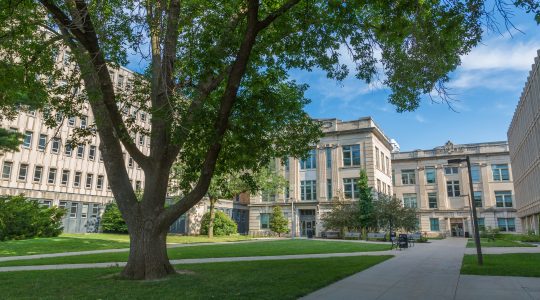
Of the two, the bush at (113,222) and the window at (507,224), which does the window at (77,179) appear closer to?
the bush at (113,222)

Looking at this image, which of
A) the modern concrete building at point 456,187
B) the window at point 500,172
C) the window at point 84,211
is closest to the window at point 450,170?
the modern concrete building at point 456,187

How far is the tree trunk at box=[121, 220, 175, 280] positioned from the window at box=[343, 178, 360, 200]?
133 feet

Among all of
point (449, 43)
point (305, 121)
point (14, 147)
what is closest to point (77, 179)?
point (14, 147)

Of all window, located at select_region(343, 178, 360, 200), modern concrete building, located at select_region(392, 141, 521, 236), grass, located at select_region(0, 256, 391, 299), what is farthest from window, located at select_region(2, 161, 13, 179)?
modern concrete building, located at select_region(392, 141, 521, 236)

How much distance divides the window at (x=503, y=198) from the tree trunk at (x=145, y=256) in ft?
196

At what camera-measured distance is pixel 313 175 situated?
53250mm

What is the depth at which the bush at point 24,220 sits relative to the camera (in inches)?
1089

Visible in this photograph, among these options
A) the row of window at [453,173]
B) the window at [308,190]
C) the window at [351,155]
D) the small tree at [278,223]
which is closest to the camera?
the window at [351,155]

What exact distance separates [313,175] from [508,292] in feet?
145

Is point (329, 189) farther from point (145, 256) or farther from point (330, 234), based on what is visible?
point (145, 256)

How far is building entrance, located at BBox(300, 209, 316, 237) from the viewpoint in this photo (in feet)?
170

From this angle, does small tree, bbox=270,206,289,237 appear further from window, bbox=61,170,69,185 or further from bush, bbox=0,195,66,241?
bush, bbox=0,195,66,241

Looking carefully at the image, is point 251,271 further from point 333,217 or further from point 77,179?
point 77,179

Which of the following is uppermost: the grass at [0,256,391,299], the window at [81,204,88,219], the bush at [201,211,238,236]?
the window at [81,204,88,219]
